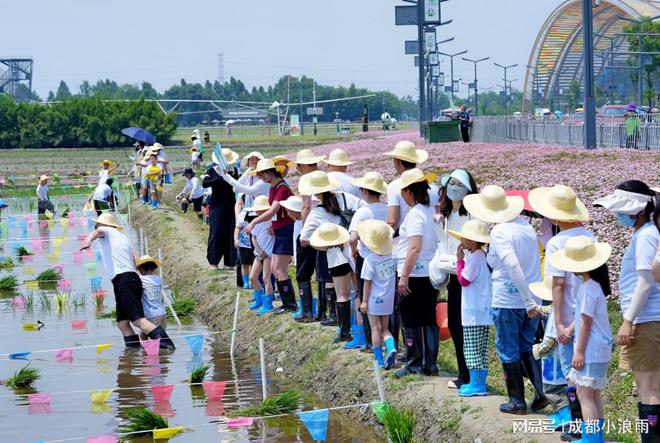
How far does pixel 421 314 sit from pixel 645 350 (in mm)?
3026

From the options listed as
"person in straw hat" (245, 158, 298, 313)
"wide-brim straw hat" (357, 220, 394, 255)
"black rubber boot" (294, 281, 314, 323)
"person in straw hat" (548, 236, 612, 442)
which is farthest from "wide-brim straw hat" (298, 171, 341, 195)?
"person in straw hat" (548, 236, 612, 442)

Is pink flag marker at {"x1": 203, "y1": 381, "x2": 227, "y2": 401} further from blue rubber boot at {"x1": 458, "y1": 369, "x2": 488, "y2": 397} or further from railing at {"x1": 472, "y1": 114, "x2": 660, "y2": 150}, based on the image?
railing at {"x1": 472, "y1": 114, "x2": 660, "y2": 150}

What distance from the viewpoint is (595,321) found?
751 cm

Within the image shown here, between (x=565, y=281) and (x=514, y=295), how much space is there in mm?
866

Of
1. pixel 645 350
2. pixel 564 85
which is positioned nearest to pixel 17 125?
pixel 564 85

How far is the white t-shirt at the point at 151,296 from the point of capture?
13.7 metres

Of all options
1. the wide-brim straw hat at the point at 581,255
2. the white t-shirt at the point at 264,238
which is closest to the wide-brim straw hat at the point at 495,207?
the wide-brim straw hat at the point at 581,255

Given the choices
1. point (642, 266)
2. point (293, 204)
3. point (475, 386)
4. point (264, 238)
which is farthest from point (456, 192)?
point (264, 238)

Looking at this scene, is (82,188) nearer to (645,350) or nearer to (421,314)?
(421,314)

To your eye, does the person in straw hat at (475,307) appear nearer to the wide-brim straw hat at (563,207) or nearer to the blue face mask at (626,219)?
the wide-brim straw hat at (563,207)

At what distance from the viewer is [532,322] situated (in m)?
8.84

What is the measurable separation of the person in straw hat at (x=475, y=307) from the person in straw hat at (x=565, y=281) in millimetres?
1046

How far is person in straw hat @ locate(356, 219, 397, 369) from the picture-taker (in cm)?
1044

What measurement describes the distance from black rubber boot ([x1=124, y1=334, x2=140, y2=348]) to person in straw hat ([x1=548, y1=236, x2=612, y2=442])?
24.6 feet
